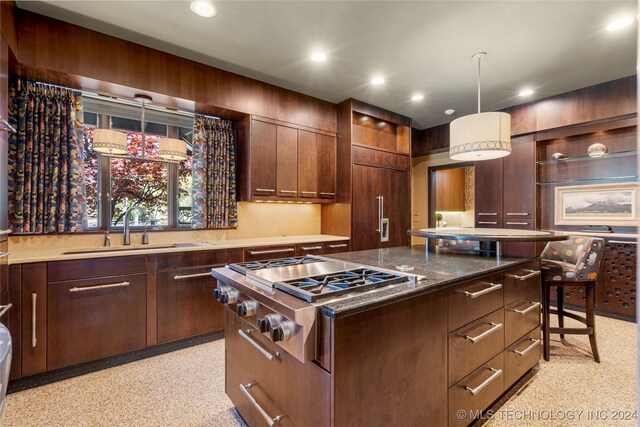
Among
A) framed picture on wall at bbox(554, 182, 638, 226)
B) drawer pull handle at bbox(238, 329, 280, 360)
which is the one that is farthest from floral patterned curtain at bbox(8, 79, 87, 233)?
framed picture on wall at bbox(554, 182, 638, 226)

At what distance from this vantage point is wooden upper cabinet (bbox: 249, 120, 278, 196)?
3451mm

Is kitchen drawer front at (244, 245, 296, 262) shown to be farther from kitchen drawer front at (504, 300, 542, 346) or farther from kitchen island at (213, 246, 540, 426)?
kitchen drawer front at (504, 300, 542, 346)

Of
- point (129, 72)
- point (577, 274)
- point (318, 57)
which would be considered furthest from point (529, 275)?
point (129, 72)

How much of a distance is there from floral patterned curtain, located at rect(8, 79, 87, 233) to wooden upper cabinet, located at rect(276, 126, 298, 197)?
→ 6.29 feet

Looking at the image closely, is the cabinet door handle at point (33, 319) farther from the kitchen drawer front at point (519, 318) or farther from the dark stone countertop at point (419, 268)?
the kitchen drawer front at point (519, 318)

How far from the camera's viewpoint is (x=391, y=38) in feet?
8.55

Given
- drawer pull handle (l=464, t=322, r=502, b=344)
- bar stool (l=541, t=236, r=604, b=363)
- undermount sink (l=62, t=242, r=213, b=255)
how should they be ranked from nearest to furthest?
drawer pull handle (l=464, t=322, r=502, b=344), bar stool (l=541, t=236, r=604, b=363), undermount sink (l=62, t=242, r=213, b=255)

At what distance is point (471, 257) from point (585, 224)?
9.32 ft

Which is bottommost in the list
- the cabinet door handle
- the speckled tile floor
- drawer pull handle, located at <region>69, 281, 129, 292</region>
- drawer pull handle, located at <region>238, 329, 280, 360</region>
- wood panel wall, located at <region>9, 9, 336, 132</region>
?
the speckled tile floor

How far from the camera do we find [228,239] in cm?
362

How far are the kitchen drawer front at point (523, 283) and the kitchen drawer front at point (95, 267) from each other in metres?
2.76

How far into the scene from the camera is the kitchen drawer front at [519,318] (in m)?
1.89

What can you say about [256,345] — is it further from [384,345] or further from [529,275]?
[529,275]

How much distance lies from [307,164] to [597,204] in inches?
145
